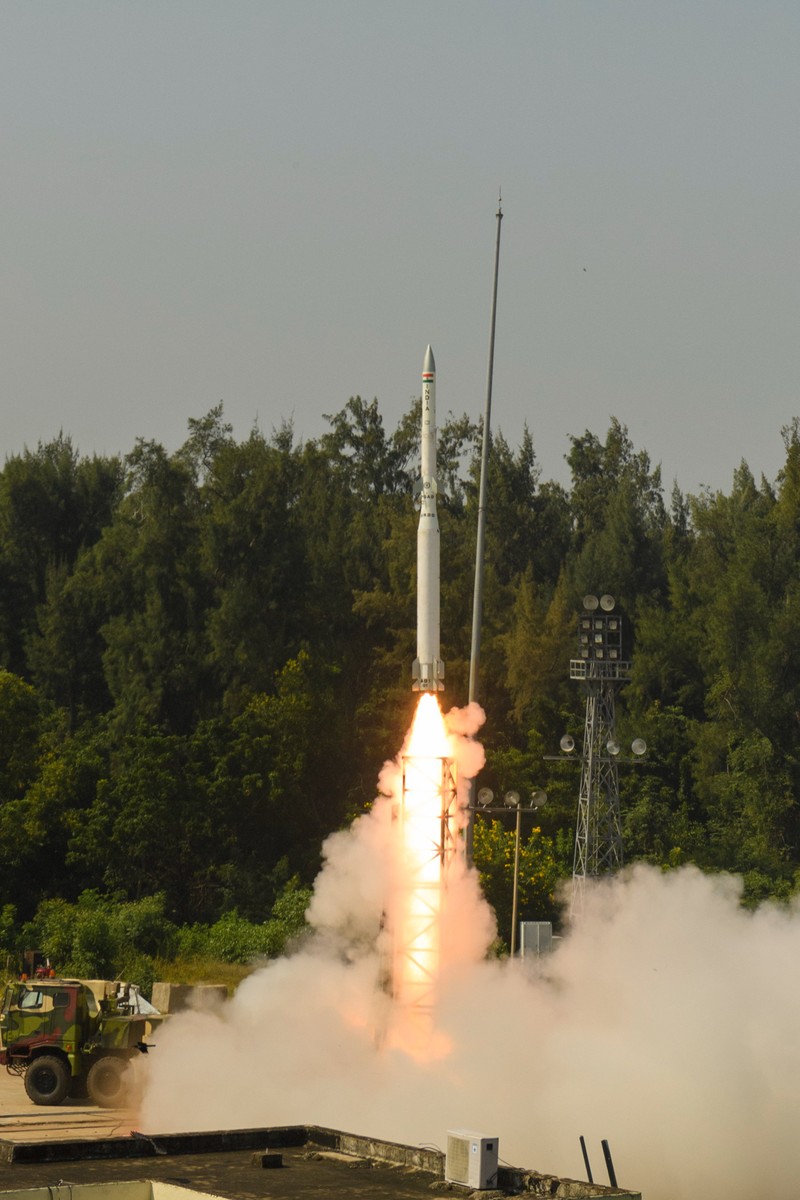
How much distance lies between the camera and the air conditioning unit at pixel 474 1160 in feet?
62.3

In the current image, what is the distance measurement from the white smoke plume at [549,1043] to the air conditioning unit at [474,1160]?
16.2 ft

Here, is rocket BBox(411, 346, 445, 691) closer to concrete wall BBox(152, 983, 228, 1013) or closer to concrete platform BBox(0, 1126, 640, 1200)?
concrete wall BBox(152, 983, 228, 1013)

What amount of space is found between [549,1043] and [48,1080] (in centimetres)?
811

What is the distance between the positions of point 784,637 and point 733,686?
2.49 meters

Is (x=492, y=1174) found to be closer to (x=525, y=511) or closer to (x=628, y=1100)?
(x=628, y=1100)

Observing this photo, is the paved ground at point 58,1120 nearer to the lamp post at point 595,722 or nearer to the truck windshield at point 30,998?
the truck windshield at point 30,998

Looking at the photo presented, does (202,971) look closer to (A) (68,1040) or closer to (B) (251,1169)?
(A) (68,1040)

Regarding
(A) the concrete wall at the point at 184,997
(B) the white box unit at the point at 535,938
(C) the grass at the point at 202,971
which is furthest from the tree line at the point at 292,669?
(A) the concrete wall at the point at 184,997

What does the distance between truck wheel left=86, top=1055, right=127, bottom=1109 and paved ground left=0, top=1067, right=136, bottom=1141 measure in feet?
0.71

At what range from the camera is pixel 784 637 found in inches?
2574

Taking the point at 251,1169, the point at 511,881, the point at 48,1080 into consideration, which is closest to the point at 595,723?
the point at 511,881

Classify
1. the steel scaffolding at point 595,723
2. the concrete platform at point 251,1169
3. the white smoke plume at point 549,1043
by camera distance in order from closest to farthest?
the concrete platform at point 251,1169 < the white smoke plume at point 549,1043 < the steel scaffolding at point 595,723

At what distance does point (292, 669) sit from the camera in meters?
65.9

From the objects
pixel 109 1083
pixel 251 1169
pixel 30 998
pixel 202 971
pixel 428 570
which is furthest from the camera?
pixel 202 971
